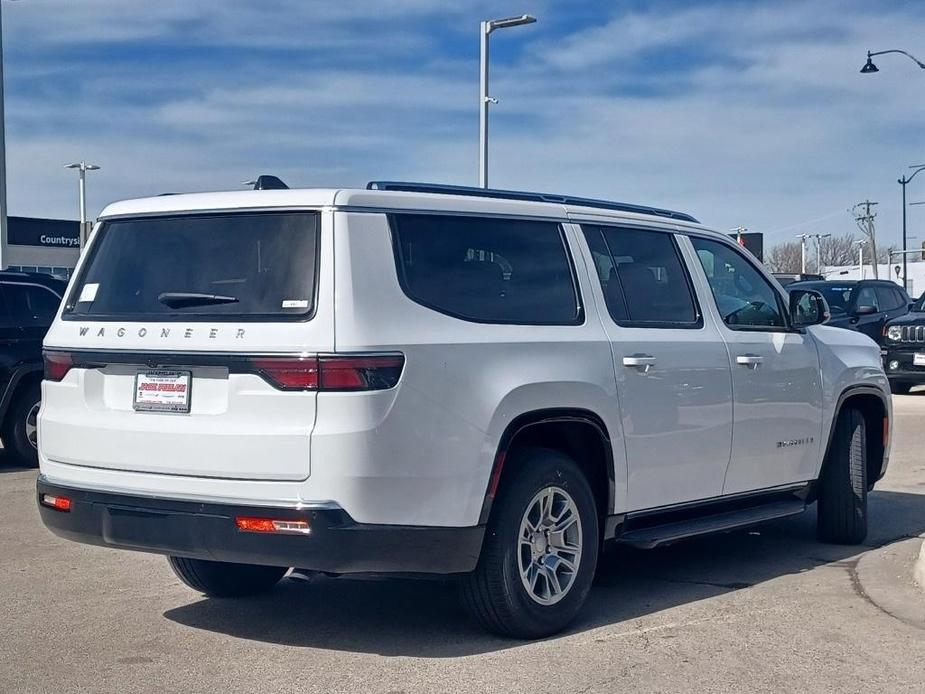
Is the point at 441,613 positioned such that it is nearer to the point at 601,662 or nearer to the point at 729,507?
the point at 601,662

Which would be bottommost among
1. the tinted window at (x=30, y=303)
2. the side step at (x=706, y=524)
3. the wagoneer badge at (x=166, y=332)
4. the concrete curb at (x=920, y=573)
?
the concrete curb at (x=920, y=573)

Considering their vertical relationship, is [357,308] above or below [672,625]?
above

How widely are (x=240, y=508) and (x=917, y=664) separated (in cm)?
296

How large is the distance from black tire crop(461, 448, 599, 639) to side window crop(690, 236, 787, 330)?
5.66ft

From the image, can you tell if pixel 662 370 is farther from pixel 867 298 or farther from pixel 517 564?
pixel 867 298

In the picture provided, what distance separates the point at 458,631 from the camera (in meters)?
5.73

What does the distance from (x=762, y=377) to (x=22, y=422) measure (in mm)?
7088

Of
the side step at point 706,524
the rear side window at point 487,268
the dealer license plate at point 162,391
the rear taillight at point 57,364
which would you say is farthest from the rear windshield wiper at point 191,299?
the side step at point 706,524

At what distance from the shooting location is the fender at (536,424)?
5211 millimetres

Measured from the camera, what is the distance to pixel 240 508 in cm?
493

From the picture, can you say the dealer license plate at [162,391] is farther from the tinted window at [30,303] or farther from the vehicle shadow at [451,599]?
the tinted window at [30,303]

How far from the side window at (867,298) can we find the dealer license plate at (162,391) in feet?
57.3

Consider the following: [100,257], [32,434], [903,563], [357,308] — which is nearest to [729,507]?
[903,563]

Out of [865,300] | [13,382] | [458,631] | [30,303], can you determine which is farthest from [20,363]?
[865,300]
